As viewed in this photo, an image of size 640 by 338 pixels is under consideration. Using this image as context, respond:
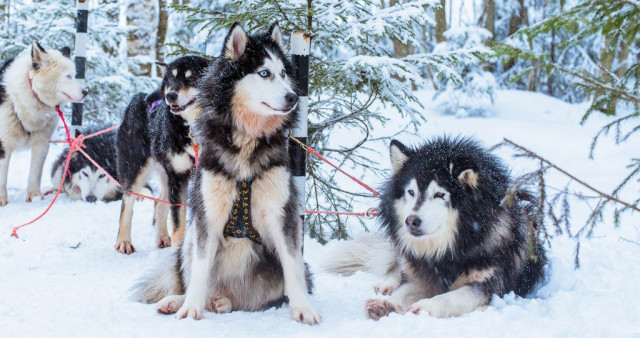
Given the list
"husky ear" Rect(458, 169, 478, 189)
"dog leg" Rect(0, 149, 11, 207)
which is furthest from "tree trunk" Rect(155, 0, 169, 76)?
"husky ear" Rect(458, 169, 478, 189)

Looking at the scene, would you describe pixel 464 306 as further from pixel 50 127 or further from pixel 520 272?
pixel 50 127

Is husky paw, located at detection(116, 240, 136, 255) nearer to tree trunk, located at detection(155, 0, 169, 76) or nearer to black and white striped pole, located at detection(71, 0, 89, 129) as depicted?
black and white striped pole, located at detection(71, 0, 89, 129)

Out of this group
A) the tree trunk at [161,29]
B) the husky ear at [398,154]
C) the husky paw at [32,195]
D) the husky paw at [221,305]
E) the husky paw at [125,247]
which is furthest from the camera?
the tree trunk at [161,29]

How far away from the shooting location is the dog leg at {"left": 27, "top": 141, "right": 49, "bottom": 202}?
6.46m

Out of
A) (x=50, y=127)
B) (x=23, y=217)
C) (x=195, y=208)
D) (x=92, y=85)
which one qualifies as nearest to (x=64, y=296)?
(x=195, y=208)

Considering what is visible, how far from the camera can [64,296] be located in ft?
9.80

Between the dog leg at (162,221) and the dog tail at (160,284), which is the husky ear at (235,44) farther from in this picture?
the dog leg at (162,221)

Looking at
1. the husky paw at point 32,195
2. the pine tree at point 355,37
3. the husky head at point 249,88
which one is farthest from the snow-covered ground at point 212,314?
the husky head at point 249,88

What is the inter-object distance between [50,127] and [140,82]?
256cm

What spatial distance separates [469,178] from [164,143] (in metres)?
2.43

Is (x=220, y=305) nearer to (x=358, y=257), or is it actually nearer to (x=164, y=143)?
(x=358, y=257)

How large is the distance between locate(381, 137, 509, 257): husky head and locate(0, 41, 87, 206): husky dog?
15.9 feet

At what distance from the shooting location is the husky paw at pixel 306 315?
2486 mm

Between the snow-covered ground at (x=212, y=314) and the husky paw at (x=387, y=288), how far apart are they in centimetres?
7
